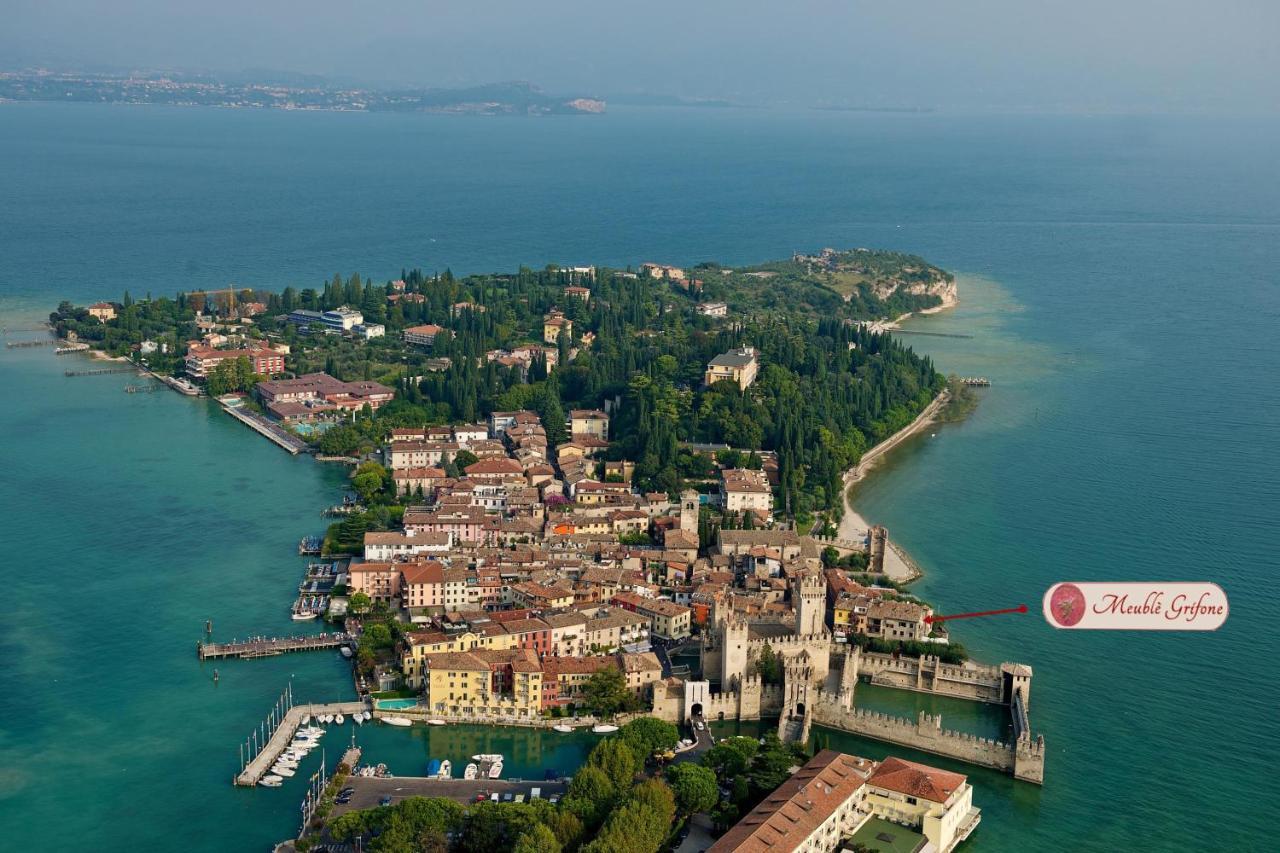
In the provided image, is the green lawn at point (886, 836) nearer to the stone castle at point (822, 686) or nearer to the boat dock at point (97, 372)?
the stone castle at point (822, 686)

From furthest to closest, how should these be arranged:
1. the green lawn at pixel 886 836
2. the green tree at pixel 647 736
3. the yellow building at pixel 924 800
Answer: the green tree at pixel 647 736
the yellow building at pixel 924 800
the green lawn at pixel 886 836

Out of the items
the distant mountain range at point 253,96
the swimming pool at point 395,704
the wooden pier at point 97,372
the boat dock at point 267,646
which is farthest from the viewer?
the distant mountain range at point 253,96

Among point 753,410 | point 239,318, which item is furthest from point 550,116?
point 753,410

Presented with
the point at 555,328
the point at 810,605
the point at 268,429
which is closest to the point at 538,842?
the point at 810,605

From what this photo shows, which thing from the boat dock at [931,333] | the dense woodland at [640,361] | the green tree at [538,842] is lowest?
the green tree at [538,842]

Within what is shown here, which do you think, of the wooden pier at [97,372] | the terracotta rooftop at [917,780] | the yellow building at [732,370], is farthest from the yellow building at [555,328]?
the terracotta rooftop at [917,780]

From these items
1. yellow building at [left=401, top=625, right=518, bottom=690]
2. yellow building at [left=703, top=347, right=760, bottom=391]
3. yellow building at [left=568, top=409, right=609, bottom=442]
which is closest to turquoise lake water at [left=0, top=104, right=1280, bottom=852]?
yellow building at [left=401, top=625, right=518, bottom=690]

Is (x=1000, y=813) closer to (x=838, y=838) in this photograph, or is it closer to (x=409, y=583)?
(x=838, y=838)
